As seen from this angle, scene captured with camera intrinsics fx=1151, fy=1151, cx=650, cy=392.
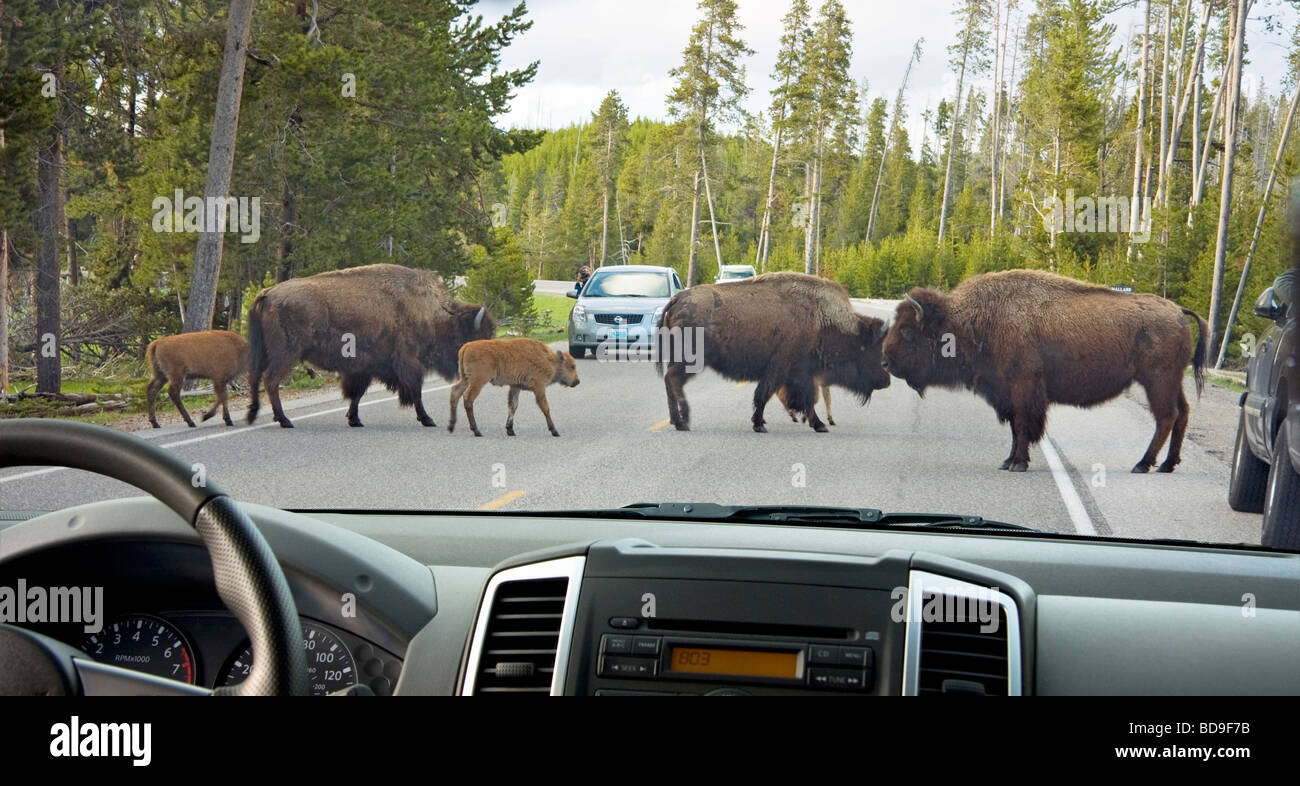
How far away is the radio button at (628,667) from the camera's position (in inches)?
86.2

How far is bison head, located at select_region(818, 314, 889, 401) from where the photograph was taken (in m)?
10.7

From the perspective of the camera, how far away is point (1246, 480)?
6.23m

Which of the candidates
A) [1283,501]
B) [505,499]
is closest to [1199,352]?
[1283,501]

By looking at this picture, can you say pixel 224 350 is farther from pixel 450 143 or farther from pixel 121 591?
pixel 450 143

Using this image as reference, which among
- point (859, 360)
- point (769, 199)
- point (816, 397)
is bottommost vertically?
point (816, 397)

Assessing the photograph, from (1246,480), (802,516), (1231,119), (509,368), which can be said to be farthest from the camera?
(509,368)

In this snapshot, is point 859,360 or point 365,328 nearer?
point 859,360

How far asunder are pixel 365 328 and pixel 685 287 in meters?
4.13

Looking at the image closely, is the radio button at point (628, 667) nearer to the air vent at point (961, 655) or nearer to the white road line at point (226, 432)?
the air vent at point (961, 655)

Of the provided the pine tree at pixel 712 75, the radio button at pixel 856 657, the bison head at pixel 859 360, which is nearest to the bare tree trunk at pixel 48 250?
the bison head at pixel 859 360

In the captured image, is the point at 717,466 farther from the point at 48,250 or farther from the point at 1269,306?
the point at 48,250

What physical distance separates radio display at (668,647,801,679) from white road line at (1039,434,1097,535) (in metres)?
3.51

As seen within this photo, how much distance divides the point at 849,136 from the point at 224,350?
6.93 meters
